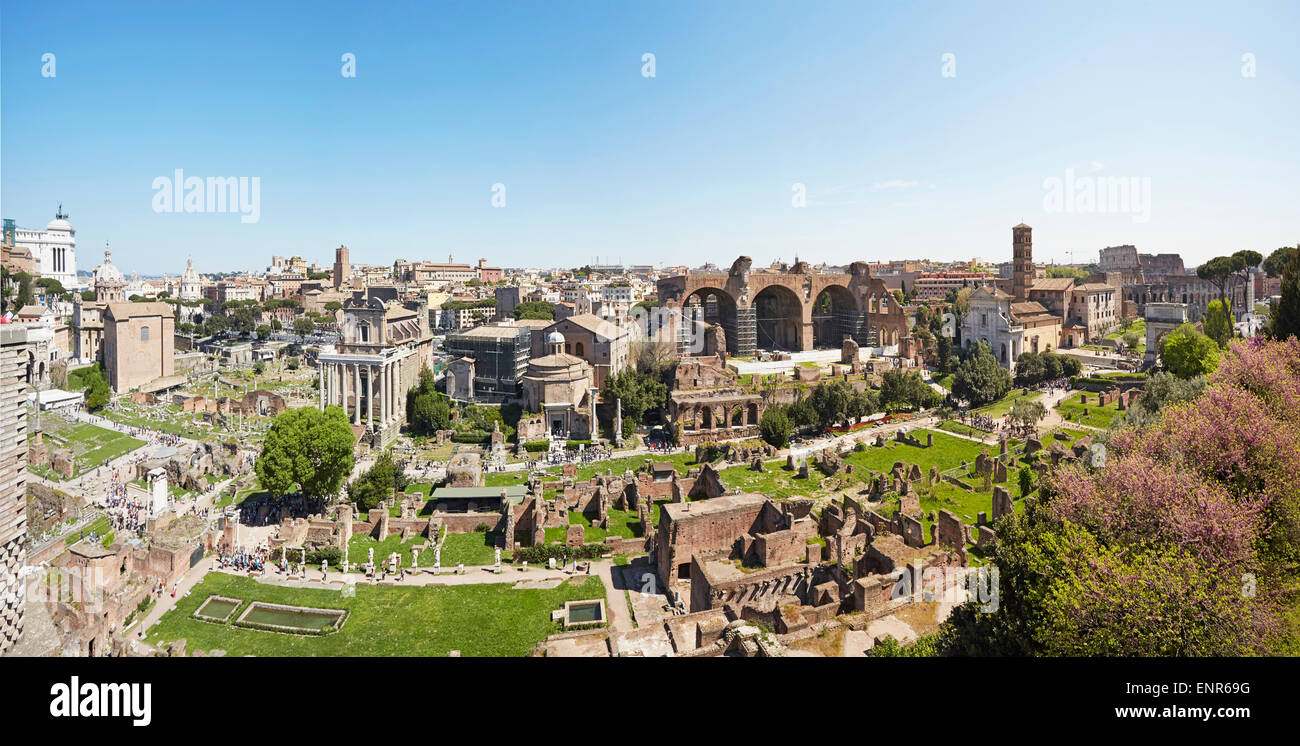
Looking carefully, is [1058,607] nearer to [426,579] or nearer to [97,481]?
[426,579]

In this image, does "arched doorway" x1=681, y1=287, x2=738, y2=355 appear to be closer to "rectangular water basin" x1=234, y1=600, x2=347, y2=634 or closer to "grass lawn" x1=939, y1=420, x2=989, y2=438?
"grass lawn" x1=939, y1=420, x2=989, y2=438

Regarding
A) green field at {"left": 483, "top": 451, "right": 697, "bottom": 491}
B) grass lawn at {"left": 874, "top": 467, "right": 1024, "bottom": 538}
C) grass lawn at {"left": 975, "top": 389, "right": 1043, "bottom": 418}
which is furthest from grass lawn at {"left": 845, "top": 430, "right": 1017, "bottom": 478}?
green field at {"left": 483, "top": 451, "right": 697, "bottom": 491}

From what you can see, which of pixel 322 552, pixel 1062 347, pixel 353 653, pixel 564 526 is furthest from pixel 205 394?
pixel 1062 347

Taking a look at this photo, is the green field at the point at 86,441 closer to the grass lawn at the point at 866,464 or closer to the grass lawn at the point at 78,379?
the grass lawn at the point at 78,379

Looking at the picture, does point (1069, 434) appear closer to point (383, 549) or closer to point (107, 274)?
point (383, 549)

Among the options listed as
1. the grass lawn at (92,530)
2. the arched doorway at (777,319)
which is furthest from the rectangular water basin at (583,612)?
the arched doorway at (777,319)
